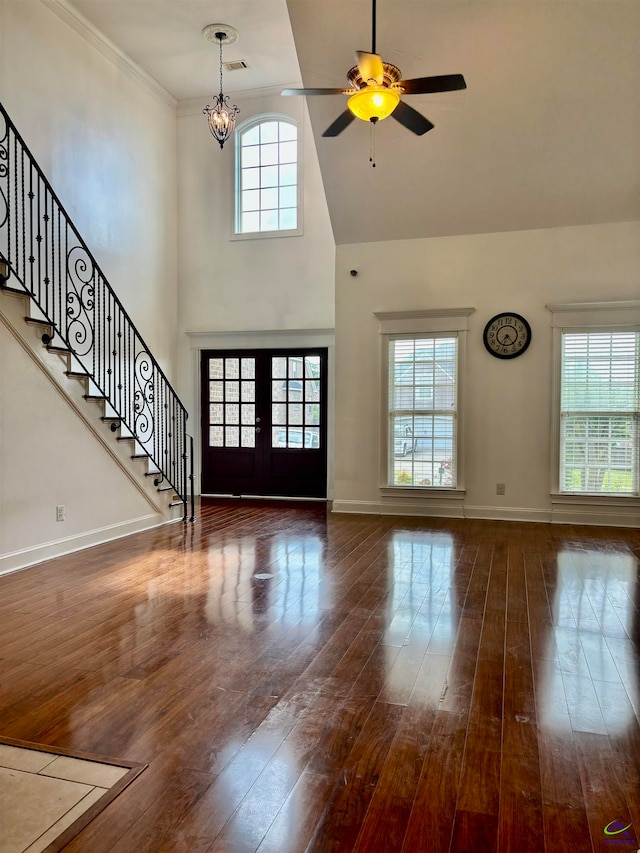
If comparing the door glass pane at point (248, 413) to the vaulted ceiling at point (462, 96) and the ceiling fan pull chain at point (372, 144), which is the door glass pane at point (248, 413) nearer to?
the vaulted ceiling at point (462, 96)

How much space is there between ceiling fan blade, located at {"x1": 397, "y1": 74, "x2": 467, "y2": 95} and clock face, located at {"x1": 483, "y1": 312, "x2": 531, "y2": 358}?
10.3 ft

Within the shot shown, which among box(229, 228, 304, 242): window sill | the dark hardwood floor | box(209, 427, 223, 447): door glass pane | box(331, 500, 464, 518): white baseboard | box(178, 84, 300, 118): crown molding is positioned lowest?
the dark hardwood floor

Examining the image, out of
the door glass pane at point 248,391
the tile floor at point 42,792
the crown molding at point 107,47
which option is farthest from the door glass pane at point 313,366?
the tile floor at point 42,792

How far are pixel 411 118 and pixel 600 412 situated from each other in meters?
3.83

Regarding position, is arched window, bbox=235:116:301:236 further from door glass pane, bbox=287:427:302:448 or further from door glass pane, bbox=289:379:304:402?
door glass pane, bbox=287:427:302:448

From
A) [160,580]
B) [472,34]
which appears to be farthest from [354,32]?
[160,580]

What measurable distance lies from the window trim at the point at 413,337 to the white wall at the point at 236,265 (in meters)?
1.34

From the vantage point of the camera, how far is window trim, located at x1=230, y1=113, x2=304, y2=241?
821 centimetres

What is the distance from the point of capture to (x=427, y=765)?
2080 millimetres

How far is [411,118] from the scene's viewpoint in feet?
14.3

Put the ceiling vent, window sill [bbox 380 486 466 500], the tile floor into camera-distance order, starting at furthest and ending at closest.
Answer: the ceiling vent
window sill [bbox 380 486 466 500]
the tile floor

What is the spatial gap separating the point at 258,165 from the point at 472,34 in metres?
4.23

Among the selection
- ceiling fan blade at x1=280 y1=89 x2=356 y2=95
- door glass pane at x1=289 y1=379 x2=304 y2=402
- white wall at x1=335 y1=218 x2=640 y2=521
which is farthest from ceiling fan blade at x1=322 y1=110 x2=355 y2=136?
door glass pane at x1=289 y1=379 x2=304 y2=402

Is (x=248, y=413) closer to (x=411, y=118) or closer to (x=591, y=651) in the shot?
(x=411, y=118)
